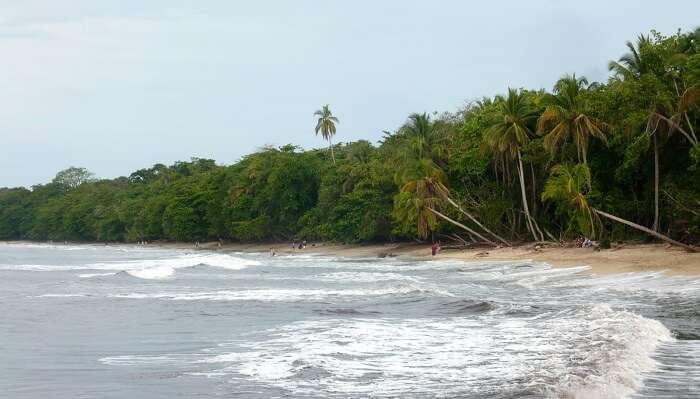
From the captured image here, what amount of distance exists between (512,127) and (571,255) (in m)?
8.89

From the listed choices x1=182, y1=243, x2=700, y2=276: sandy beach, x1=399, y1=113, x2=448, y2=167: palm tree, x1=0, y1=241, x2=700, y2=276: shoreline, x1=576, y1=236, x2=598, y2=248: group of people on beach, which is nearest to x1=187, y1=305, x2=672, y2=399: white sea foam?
x1=0, y1=241, x2=700, y2=276: shoreline

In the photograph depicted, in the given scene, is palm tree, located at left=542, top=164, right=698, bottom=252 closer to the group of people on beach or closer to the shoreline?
the group of people on beach

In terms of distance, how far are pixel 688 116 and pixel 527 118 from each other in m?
Result: 12.9

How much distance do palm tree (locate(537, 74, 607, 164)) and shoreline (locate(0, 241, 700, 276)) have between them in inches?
182

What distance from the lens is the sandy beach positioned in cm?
2650

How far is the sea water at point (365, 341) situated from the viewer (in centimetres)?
1024

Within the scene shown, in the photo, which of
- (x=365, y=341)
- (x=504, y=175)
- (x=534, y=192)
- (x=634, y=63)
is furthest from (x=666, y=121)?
(x=365, y=341)

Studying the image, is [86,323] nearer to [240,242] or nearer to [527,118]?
[527,118]

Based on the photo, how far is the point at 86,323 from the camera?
1811 centimetres

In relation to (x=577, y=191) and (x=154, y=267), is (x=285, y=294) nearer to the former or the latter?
(x=577, y=191)

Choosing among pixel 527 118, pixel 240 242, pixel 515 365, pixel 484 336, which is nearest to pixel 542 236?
pixel 527 118

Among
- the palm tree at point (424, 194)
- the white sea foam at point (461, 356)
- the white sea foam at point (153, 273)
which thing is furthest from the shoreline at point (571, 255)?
the white sea foam at point (153, 273)

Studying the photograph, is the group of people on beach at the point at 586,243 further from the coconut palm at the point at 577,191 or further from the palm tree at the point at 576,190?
the palm tree at the point at 576,190

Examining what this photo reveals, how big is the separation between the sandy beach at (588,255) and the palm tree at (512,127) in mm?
3310
